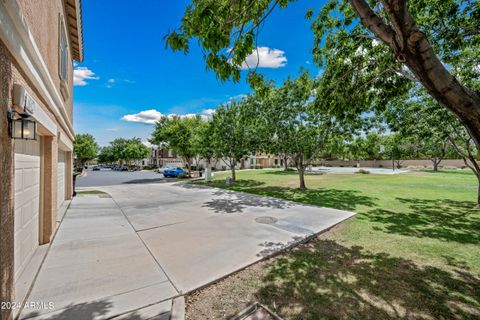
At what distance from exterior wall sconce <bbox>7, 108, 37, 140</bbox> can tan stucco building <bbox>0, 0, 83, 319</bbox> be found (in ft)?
0.08

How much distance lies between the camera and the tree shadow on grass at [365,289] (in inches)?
110

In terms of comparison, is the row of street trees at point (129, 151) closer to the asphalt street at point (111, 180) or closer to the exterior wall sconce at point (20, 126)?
the asphalt street at point (111, 180)

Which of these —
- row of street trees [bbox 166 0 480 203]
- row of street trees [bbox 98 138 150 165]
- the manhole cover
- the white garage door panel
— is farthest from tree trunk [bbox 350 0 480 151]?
row of street trees [bbox 98 138 150 165]

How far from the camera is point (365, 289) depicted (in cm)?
328

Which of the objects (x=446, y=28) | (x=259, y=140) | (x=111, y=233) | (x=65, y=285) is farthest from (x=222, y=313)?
(x=259, y=140)

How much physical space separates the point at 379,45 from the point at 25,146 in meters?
8.76

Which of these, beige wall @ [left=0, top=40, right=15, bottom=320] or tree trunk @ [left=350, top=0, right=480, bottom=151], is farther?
tree trunk @ [left=350, top=0, right=480, bottom=151]

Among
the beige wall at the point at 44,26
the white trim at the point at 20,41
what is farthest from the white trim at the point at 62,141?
the white trim at the point at 20,41

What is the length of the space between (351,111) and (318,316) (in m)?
6.14

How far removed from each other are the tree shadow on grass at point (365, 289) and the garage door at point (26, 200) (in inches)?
161

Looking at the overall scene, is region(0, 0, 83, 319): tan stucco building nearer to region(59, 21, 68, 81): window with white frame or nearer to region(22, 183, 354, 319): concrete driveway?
region(59, 21, 68, 81): window with white frame

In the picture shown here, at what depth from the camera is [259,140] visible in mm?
15734

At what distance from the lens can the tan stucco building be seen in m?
2.18

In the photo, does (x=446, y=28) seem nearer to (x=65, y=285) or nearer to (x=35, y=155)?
(x=65, y=285)
